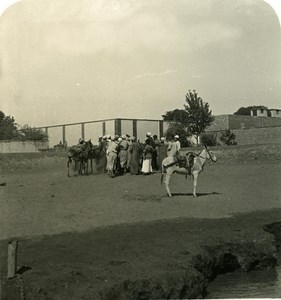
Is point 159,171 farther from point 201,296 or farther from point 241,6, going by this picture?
point 201,296

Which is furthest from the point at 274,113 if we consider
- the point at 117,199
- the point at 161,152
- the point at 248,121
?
the point at 117,199

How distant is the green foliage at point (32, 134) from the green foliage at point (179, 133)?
23.3ft

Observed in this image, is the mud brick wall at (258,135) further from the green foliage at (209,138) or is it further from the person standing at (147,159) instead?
the person standing at (147,159)

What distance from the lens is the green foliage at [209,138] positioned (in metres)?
32.8

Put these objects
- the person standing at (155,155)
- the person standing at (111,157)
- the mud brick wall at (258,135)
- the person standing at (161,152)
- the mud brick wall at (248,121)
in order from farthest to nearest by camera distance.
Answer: the mud brick wall at (248,121) < the mud brick wall at (258,135) < the person standing at (161,152) < the person standing at (155,155) < the person standing at (111,157)

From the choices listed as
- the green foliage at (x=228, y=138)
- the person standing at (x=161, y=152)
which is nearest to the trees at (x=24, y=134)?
the person standing at (x=161, y=152)

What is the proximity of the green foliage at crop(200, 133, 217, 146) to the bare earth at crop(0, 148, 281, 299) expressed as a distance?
40.7 feet

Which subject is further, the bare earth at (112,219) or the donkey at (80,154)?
the donkey at (80,154)

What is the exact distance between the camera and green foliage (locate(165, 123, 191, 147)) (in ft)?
84.5

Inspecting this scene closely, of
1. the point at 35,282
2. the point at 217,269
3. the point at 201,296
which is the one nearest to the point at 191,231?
the point at 217,269

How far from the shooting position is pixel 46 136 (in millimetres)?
27547

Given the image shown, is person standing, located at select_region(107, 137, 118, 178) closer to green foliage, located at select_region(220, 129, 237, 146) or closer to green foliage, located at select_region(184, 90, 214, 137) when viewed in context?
green foliage, located at select_region(184, 90, 214, 137)

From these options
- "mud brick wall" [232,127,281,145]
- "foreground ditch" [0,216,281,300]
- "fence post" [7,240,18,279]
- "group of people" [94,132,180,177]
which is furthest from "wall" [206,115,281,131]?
"fence post" [7,240,18,279]

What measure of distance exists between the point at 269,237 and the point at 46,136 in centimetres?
1929
